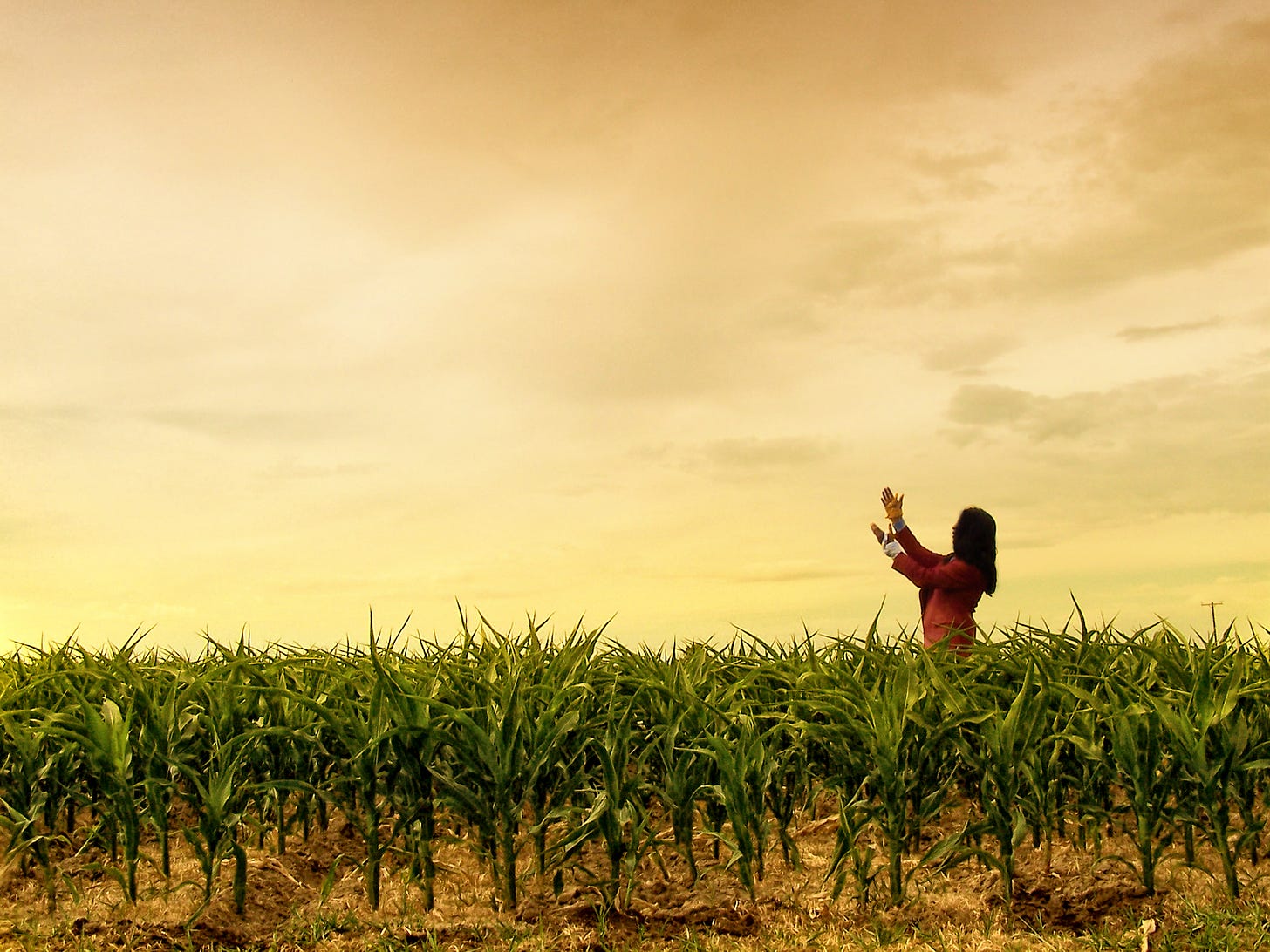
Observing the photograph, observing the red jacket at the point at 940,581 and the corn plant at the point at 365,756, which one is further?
the red jacket at the point at 940,581

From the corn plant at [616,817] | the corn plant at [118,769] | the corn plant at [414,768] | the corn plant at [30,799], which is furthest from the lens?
the corn plant at [30,799]

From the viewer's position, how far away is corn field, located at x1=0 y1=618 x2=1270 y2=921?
3.95 m

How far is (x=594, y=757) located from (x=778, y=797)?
0.83 m

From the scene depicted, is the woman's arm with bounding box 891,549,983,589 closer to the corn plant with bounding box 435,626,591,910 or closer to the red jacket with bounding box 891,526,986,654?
the red jacket with bounding box 891,526,986,654

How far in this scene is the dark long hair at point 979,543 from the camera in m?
7.73

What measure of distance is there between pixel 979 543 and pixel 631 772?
152 inches

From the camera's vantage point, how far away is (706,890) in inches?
158

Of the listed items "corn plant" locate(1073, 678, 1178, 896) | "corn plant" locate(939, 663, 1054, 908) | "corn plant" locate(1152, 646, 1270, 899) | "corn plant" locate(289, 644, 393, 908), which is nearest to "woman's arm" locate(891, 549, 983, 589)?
"corn plant" locate(1152, 646, 1270, 899)

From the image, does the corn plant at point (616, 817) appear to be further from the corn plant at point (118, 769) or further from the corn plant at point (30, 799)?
the corn plant at point (30, 799)

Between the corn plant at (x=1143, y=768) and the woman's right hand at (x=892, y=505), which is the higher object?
the woman's right hand at (x=892, y=505)

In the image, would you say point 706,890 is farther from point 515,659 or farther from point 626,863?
point 515,659

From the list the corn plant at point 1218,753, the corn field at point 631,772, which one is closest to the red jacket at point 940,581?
the corn field at point 631,772

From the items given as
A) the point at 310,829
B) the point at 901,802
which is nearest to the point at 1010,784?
the point at 901,802

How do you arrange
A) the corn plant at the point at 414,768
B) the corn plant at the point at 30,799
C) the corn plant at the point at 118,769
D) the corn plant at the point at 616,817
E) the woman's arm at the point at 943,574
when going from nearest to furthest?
the corn plant at the point at 616,817
the corn plant at the point at 414,768
the corn plant at the point at 118,769
the corn plant at the point at 30,799
the woman's arm at the point at 943,574
